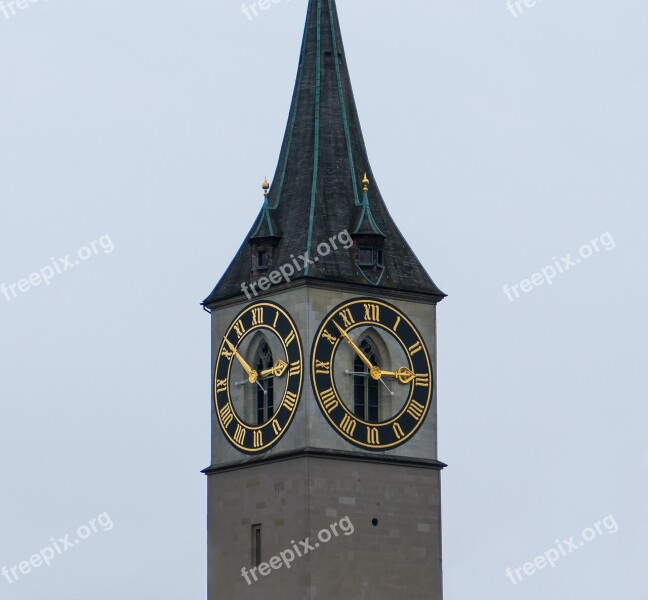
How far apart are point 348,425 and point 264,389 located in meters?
2.66

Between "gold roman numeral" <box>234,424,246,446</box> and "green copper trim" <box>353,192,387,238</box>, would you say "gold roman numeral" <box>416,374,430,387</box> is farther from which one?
"gold roman numeral" <box>234,424,246,446</box>

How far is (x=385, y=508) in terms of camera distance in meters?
105

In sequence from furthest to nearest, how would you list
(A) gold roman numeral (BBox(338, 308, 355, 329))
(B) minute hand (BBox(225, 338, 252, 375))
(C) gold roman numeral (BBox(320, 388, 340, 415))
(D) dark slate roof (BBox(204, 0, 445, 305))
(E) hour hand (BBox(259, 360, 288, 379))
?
(D) dark slate roof (BBox(204, 0, 445, 305)), (B) minute hand (BBox(225, 338, 252, 375)), (A) gold roman numeral (BBox(338, 308, 355, 329)), (E) hour hand (BBox(259, 360, 288, 379)), (C) gold roman numeral (BBox(320, 388, 340, 415))

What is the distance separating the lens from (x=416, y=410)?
106312 millimetres

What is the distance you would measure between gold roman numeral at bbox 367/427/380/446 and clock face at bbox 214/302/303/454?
2196mm

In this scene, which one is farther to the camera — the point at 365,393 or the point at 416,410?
the point at 416,410

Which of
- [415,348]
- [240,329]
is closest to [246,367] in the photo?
[240,329]

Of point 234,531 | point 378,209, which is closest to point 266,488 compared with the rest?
point 234,531

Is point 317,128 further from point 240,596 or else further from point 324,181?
point 240,596

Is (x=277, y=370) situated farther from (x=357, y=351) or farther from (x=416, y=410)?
(x=416, y=410)

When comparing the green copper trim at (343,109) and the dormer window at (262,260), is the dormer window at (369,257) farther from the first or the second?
the dormer window at (262,260)

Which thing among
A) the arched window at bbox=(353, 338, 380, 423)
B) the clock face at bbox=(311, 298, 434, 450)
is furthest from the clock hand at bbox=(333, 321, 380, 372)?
the arched window at bbox=(353, 338, 380, 423)

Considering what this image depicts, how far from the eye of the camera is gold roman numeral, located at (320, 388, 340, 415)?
4119 inches

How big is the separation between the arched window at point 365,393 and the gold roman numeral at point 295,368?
1679 mm
